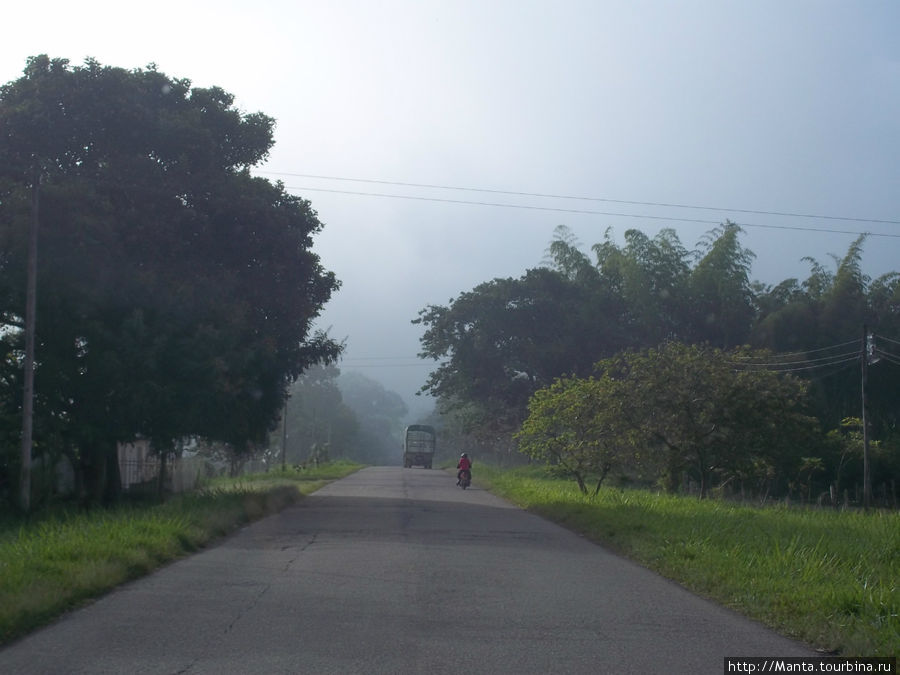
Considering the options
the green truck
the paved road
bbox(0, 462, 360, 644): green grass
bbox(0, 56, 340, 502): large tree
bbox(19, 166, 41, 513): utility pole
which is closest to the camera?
the paved road

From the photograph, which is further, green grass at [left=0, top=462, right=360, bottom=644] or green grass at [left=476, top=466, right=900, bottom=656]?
green grass at [left=0, top=462, right=360, bottom=644]

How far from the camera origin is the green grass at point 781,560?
8.23 metres

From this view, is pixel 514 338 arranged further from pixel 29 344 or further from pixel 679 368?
pixel 29 344

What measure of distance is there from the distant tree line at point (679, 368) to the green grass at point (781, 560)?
16.9 ft

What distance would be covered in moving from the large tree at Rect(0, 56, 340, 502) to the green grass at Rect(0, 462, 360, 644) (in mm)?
4014

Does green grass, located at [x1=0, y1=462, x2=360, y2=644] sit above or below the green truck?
above

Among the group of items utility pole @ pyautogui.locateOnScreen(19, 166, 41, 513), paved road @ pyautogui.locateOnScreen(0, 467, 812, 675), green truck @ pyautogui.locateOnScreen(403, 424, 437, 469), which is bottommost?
green truck @ pyautogui.locateOnScreen(403, 424, 437, 469)

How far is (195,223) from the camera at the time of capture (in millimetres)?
24531

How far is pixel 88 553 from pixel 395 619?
16.3ft

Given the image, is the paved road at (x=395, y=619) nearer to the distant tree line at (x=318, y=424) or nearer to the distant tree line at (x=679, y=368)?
the distant tree line at (x=679, y=368)

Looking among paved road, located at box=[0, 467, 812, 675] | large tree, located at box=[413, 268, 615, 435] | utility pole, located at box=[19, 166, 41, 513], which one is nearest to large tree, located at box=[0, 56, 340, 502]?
utility pole, located at box=[19, 166, 41, 513]

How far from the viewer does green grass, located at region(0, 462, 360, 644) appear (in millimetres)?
8781

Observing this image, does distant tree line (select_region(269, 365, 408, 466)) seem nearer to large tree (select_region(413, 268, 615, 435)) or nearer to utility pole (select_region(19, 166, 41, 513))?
large tree (select_region(413, 268, 615, 435))

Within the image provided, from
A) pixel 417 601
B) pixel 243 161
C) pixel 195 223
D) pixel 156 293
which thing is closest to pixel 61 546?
pixel 417 601
